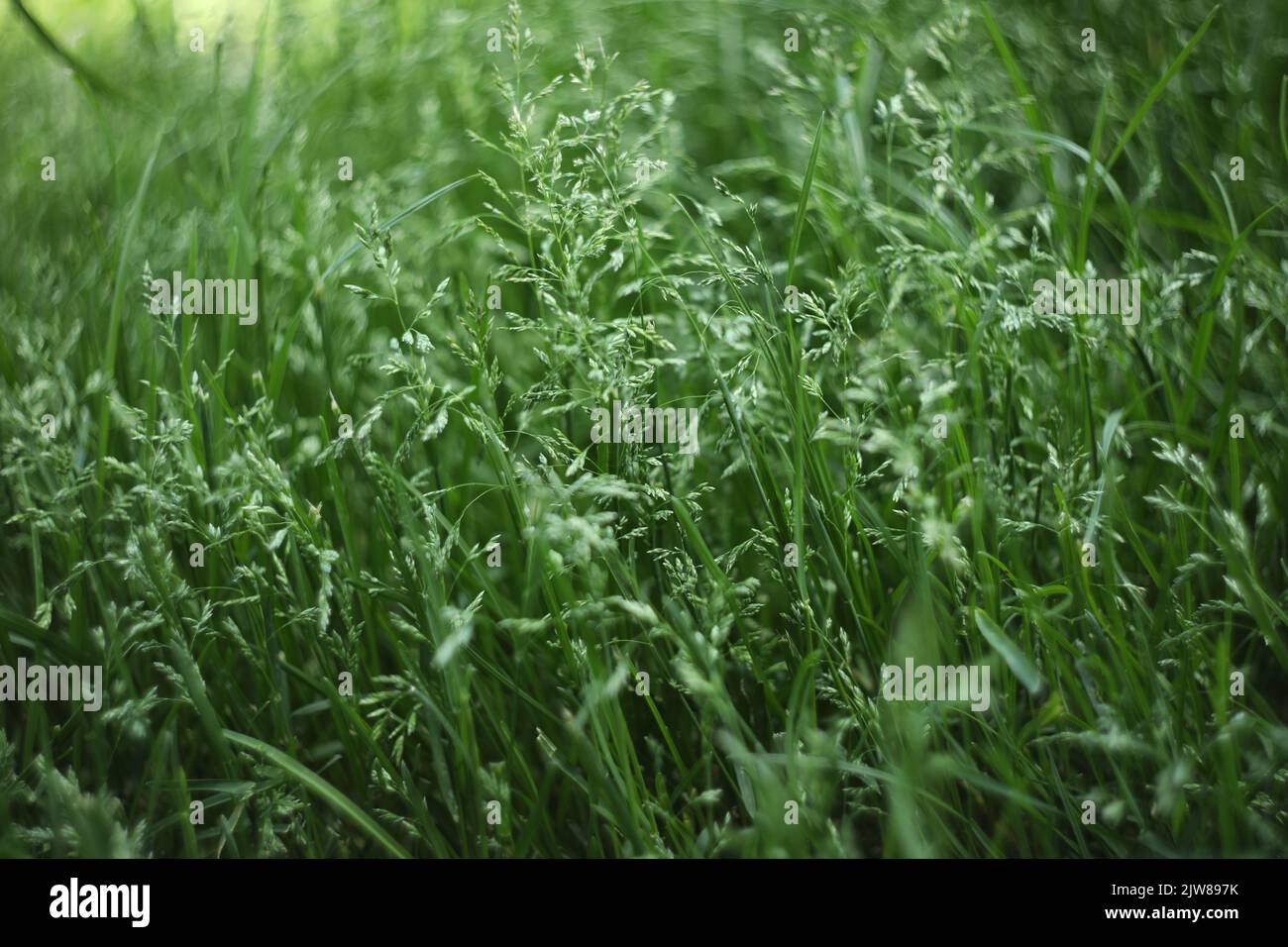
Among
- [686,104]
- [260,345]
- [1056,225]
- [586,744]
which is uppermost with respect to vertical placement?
[686,104]

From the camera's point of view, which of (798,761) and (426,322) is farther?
(426,322)

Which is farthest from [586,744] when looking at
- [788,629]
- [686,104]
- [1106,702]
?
[686,104]

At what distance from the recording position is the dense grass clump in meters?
0.91

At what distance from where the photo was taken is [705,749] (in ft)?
2.93

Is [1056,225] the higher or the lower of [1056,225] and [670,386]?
the higher

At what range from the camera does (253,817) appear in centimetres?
102

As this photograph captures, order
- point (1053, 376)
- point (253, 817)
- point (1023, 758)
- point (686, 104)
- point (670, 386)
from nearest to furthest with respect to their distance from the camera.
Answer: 1. point (1023, 758)
2. point (253, 817)
3. point (1053, 376)
4. point (670, 386)
5. point (686, 104)

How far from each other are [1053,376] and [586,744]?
2.80 feet

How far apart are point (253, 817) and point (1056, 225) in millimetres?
1446

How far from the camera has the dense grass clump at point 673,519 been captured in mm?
910

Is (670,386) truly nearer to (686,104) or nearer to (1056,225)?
(1056,225)

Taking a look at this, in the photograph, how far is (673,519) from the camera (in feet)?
3.38

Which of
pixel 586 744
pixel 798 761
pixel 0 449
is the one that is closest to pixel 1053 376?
pixel 798 761

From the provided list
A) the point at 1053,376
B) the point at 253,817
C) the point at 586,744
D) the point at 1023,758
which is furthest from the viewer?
the point at 1053,376
